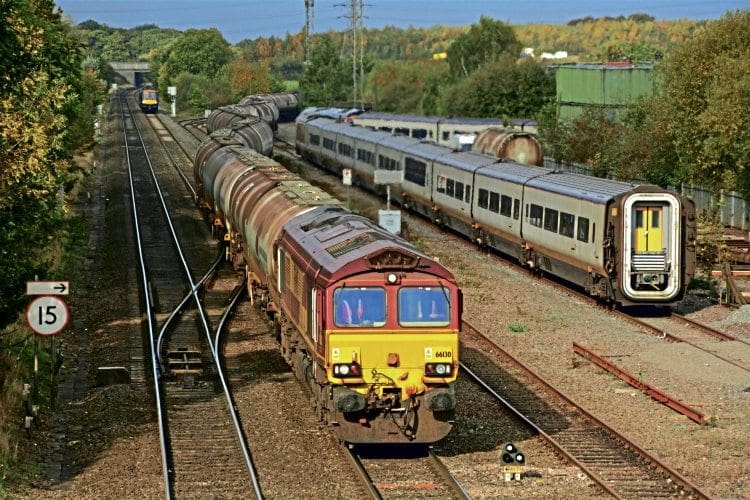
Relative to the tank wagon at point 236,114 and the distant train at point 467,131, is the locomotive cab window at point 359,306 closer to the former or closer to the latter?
the distant train at point 467,131

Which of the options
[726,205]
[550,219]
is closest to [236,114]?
[726,205]

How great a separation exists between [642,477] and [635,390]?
5.24 metres

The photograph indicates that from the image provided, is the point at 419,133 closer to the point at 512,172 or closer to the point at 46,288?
→ the point at 512,172

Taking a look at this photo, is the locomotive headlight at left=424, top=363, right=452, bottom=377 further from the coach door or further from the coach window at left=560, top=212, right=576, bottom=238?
the coach window at left=560, top=212, right=576, bottom=238

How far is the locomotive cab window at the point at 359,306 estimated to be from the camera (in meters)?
16.9

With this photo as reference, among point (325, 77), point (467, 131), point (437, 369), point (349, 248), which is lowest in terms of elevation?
point (437, 369)

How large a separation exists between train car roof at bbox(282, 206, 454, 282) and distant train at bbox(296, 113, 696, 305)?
30.8 ft

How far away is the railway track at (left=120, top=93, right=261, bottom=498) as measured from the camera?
16531mm

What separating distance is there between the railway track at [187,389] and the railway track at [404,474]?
5.29 ft

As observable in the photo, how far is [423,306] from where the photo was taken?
55.5 feet

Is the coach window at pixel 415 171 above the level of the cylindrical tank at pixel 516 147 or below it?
below

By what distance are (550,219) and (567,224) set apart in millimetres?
1287

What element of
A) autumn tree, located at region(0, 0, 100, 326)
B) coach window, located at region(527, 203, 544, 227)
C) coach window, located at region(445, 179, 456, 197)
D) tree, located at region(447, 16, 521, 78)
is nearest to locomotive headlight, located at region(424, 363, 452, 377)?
autumn tree, located at region(0, 0, 100, 326)

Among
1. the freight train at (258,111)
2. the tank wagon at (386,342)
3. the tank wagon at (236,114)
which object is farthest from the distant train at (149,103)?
the tank wagon at (386,342)
